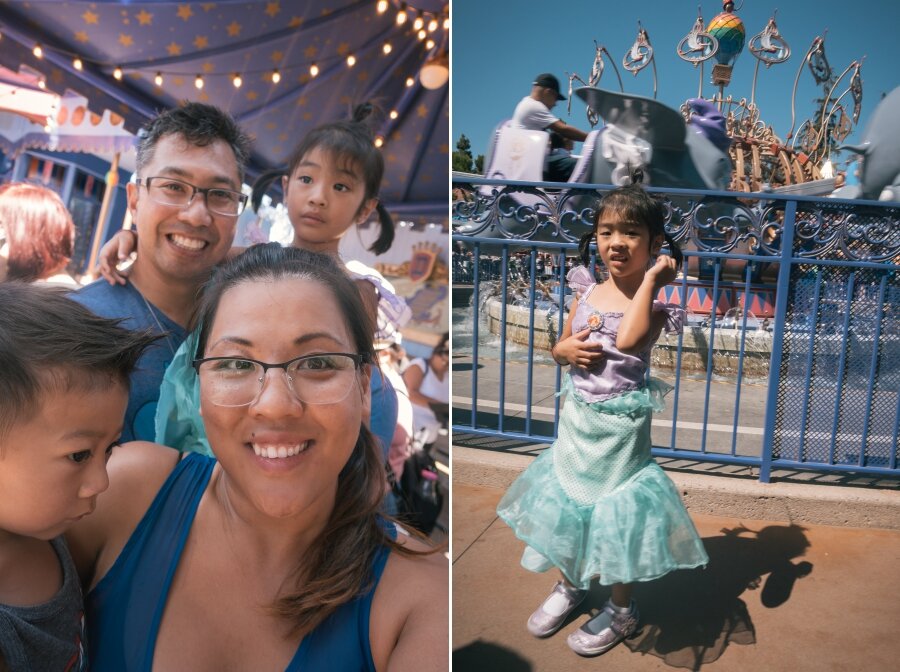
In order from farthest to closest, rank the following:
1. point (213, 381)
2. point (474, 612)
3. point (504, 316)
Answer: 1. point (504, 316)
2. point (474, 612)
3. point (213, 381)

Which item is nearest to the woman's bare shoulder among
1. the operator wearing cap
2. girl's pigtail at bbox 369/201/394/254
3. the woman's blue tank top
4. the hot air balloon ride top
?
the woman's blue tank top

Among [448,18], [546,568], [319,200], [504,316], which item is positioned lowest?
[546,568]

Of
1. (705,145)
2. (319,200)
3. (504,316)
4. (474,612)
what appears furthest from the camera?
(504,316)

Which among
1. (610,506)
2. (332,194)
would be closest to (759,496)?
(610,506)

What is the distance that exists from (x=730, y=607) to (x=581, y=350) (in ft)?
1.91

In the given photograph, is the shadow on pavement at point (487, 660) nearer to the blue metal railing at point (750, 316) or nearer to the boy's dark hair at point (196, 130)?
the blue metal railing at point (750, 316)

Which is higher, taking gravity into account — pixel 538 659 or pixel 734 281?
pixel 734 281

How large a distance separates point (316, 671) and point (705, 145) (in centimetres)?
126

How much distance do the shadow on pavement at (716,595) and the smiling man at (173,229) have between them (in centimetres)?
96

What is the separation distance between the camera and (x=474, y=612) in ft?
4.10

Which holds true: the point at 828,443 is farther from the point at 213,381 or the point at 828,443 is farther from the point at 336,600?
the point at 213,381

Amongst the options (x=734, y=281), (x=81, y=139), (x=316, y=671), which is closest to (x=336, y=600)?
(x=316, y=671)

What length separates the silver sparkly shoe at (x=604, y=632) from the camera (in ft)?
3.88

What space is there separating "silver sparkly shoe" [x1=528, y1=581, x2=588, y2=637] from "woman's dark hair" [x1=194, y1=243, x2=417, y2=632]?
1.54 feet
